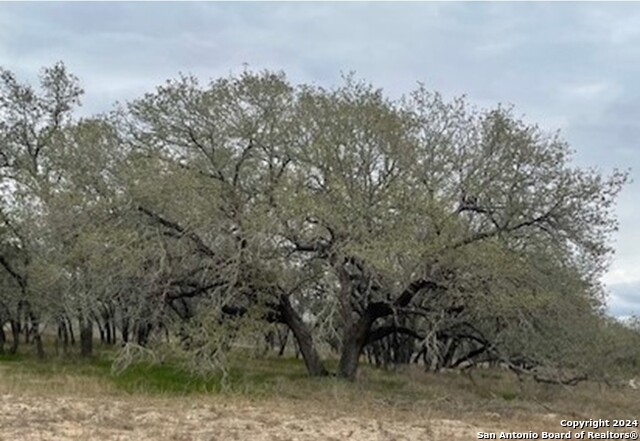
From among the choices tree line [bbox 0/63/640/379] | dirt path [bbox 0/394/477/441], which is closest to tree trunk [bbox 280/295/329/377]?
tree line [bbox 0/63/640/379]

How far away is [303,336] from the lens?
19344mm

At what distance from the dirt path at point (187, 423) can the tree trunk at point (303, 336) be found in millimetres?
5291

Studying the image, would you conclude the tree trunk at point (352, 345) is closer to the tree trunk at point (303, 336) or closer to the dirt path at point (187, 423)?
the tree trunk at point (303, 336)

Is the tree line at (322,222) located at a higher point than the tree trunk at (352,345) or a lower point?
higher

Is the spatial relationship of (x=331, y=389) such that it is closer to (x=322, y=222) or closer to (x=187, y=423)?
(x=322, y=222)

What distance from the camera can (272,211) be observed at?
53.1 ft

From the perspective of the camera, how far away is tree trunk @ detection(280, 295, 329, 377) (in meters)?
18.8

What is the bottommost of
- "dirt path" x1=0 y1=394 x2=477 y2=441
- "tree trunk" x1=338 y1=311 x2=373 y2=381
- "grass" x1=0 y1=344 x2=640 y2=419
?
"dirt path" x1=0 y1=394 x2=477 y2=441

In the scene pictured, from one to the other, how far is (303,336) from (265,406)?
235 inches

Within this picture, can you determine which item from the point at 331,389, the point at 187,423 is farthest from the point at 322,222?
the point at 187,423

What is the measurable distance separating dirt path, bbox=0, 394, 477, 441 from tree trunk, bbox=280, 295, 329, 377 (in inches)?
208

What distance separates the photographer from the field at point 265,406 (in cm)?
1027

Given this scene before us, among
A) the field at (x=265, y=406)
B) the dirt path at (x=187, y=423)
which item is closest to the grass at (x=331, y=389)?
the field at (x=265, y=406)

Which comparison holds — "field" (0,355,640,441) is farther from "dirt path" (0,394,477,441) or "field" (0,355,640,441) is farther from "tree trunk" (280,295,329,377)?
"tree trunk" (280,295,329,377)
